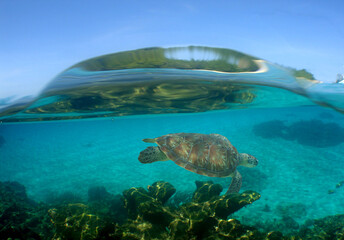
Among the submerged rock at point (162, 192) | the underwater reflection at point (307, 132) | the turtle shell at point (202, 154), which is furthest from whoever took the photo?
the underwater reflection at point (307, 132)

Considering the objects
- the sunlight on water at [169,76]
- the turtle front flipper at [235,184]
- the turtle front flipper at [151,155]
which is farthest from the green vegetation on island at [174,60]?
the turtle front flipper at [235,184]

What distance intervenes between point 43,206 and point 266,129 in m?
24.4

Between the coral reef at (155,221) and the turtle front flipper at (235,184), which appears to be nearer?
the coral reef at (155,221)

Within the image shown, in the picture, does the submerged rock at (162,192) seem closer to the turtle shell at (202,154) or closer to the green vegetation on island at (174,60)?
the turtle shell at (202,154)

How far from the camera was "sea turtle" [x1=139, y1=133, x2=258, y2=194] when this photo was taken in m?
6.56

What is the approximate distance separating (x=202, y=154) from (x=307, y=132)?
21636 millimetres

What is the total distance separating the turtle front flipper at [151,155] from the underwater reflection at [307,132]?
19.4 meters

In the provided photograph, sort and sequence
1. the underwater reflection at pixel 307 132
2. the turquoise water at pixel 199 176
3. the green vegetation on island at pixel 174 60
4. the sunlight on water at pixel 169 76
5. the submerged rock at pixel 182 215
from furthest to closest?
the underwater reflection at pixel 307 132 → the turquoise water at pixel 199 176 → the sunlight on water at pixel 169 76 → the green vegetation on island at pixel 174 60 → the submerged rock at pixel 182 215

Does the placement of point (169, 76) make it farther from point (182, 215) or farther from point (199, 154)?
point (182, 215)

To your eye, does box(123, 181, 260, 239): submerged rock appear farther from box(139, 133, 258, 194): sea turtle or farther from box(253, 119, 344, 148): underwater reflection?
box(253, 119, 344, 148): underwater reflection

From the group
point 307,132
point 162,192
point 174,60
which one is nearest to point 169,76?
point 174,60

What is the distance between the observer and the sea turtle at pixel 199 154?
6559mm

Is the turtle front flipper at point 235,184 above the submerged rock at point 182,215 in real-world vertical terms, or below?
below

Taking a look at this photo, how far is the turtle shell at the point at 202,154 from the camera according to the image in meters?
6.55
